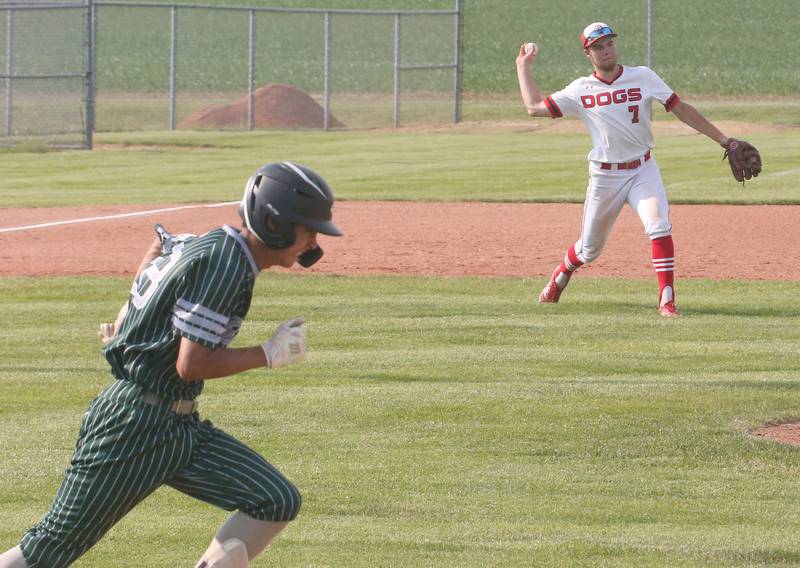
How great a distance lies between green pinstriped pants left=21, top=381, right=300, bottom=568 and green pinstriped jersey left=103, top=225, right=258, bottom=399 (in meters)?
0.08

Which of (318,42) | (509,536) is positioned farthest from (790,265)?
(318,42)

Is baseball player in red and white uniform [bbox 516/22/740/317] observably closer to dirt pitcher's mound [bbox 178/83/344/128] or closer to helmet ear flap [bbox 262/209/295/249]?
helmet ear flap [bbox 262/209/295/249]

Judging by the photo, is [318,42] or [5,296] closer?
[5,296]

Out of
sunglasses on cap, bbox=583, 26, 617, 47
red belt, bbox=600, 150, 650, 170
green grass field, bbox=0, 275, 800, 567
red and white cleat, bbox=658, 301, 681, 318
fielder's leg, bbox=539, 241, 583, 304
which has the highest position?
sunglasses on cap, bbox=583, 26, 617, 47

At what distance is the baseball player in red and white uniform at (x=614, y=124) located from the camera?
1263cm

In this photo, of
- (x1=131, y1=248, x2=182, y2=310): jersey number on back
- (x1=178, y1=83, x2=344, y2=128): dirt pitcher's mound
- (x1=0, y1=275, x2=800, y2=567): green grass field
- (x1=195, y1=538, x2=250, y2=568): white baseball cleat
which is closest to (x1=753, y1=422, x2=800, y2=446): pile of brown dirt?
(x1=0, y1=275, x2=800, y2=567): green grass field

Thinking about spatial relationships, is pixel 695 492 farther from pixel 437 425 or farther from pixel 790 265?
pixel 790 265

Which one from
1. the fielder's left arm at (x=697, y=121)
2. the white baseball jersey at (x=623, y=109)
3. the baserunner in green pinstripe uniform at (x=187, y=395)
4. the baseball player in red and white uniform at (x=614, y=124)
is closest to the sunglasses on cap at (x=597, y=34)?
the baseball player in red and white uniform at (x=614, y=124)

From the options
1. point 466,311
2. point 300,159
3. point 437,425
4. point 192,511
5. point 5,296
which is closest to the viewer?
point 192,511

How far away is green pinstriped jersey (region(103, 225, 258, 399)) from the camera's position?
185 inches

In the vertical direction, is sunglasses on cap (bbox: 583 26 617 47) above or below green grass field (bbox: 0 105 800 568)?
above

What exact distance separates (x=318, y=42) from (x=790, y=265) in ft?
176

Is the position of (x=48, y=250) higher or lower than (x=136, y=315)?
lower

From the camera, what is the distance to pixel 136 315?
4891mm
